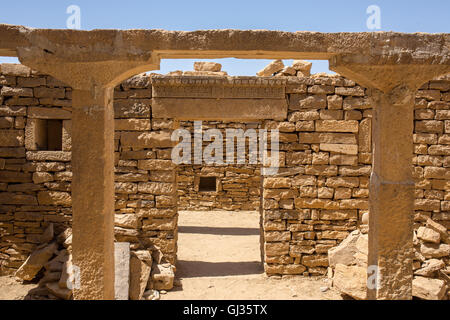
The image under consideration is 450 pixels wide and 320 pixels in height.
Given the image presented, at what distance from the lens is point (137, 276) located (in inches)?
202

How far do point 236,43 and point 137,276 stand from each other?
3.75m

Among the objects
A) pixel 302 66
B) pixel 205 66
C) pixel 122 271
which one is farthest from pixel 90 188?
pixel 205 66

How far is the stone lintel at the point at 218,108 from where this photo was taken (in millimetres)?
5543

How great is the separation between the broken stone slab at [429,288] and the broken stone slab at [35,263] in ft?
18.1

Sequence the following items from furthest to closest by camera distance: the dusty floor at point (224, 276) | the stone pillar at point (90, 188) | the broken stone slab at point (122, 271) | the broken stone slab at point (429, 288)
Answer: the dusty floor at point (224, 276) → the broken stone slab at point (122, 271) → the broken stone slab at point (429, 288) → the stone pillar at point (90, 188)

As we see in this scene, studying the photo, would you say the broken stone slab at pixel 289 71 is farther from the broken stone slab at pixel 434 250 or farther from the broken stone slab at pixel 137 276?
the broken stone slab at pixel 137 276

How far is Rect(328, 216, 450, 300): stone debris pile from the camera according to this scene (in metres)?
4.72

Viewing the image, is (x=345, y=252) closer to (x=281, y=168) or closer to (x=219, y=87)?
(x=281, y=168)

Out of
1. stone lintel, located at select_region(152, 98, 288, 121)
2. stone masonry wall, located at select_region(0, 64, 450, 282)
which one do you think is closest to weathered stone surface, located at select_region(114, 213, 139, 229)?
stone masonry wall, located at select_region(0, 64, 450, 282)

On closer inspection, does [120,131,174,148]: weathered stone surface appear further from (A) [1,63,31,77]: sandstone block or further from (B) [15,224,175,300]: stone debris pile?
(A) [1,63,31,77]: sandstone block

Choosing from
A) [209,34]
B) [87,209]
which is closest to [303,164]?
[209,34]

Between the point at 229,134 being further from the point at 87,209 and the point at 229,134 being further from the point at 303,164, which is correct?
the point at 87,209

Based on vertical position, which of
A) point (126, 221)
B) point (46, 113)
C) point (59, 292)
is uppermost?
point (46, 113)

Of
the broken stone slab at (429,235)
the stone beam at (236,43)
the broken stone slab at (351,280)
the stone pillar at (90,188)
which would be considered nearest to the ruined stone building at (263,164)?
the broken stone slab at (429,235)
